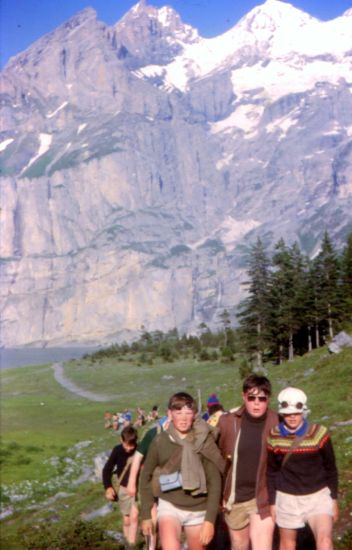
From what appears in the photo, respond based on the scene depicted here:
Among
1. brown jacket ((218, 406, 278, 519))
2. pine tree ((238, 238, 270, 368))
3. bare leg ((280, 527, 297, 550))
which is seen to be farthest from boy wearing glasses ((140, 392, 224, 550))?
pine tree ((238, 238, 270, 368))

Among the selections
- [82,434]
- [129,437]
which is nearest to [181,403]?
[129,437]

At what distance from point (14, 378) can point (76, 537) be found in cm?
9272

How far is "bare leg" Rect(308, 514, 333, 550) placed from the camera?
791 cm

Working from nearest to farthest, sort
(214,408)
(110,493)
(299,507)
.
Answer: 1. (299,507)
2. (110,493)
3. (214,408)

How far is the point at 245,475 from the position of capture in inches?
336

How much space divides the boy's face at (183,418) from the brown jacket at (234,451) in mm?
620

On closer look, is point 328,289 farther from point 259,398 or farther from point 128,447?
point 259,398

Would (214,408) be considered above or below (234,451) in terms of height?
above

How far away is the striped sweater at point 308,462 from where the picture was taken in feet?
26.6

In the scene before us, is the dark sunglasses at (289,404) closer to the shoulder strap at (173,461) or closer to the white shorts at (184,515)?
the shoulder strap at (173,461)

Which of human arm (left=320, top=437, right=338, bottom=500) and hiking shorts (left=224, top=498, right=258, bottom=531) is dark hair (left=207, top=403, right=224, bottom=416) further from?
human arm (left=320, top=437, right=338, bottom=500)

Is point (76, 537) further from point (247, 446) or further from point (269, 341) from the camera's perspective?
point (269, 341)

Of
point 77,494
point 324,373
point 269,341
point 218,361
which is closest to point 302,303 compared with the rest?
point 269,341

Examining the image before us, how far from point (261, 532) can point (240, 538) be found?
44 cm
